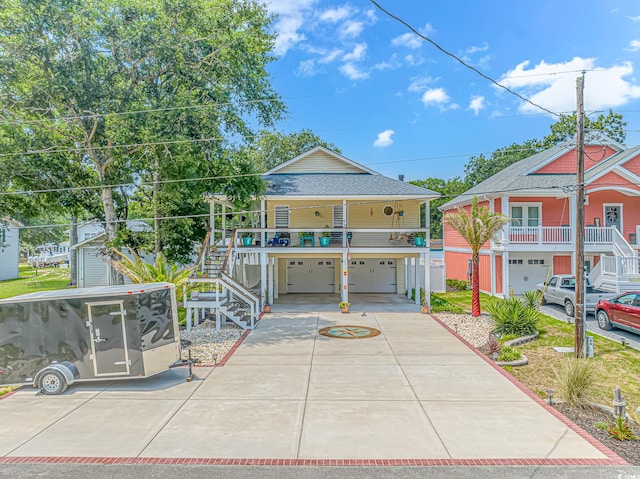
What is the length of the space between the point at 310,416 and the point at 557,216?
20.2 metres

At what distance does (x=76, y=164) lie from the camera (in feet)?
60.0

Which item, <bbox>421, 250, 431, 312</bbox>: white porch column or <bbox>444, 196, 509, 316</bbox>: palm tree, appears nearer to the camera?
<bbox>444, 196, 509, 316</bbox>: palm tree

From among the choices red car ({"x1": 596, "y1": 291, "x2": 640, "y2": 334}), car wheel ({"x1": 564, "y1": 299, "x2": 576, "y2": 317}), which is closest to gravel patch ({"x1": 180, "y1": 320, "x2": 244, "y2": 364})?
red car ({"x1": 596, "y1": 291, "x2": 640, "y2": 334})

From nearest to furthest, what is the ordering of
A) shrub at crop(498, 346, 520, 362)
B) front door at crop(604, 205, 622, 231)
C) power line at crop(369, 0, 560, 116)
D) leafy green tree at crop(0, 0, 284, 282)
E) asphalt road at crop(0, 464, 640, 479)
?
1. asphalt road at crop(0, 464, 640, 479)
2. power line at crop(369, 0, 560, 116)
3. shrub at crop(498, 346, 520, 362)
4. leafy green tree at crop(0, 0, 284, 282)
5. front door at crop(604, 205, 622, 231)

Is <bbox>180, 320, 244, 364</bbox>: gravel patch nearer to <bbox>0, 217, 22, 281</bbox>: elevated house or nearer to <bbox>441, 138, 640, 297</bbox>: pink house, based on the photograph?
<bbox>441, 138, 640, 297</bbox>: pink house

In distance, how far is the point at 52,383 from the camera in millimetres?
8523

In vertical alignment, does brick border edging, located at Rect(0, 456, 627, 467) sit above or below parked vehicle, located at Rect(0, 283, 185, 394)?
below

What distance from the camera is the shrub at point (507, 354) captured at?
1072 cm

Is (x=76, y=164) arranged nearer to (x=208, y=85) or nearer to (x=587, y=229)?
(x=208, y=85)

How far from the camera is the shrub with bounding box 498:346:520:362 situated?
35.2 ft

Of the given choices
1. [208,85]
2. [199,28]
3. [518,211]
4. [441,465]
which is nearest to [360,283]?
[518,211]

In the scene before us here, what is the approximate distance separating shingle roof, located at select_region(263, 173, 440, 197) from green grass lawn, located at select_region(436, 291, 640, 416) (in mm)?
7979

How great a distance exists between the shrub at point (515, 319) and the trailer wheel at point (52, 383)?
12223 millimetres

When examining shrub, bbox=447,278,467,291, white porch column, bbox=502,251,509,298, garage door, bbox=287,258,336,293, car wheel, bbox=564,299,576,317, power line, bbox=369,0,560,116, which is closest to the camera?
power line, bbox=369,0,560,116
